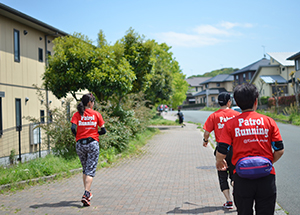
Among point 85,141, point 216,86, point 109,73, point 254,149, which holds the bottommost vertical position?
point 85,141

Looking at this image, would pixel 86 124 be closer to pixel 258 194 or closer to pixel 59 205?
pixel 59 205

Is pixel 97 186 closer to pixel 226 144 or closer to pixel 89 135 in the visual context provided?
pixel 89 135

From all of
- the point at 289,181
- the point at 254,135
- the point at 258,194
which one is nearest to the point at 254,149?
the point at 254,135

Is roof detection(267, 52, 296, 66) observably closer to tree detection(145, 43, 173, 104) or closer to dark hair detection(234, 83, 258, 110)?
tree detection(145, 43, 173, 104)

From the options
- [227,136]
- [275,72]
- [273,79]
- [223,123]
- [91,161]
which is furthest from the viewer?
[275,72]

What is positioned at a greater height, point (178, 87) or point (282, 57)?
point (282, 57)

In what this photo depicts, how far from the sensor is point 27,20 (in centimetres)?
1502

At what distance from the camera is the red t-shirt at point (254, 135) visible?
3.03 metres

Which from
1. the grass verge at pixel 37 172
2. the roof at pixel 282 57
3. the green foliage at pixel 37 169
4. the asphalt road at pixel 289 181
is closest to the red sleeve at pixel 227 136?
the asphalt road at pixel 289 181

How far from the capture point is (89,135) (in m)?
5.61

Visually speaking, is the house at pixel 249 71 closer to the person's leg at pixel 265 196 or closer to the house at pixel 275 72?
the house at pixel 275 72

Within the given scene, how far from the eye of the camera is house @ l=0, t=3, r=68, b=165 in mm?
13359

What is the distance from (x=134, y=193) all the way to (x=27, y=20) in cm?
1165

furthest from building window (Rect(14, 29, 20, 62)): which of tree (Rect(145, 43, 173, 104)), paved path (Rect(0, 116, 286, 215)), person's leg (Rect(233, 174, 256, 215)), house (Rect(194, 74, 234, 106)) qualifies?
house (Rect(194, 74, 234, 106))
